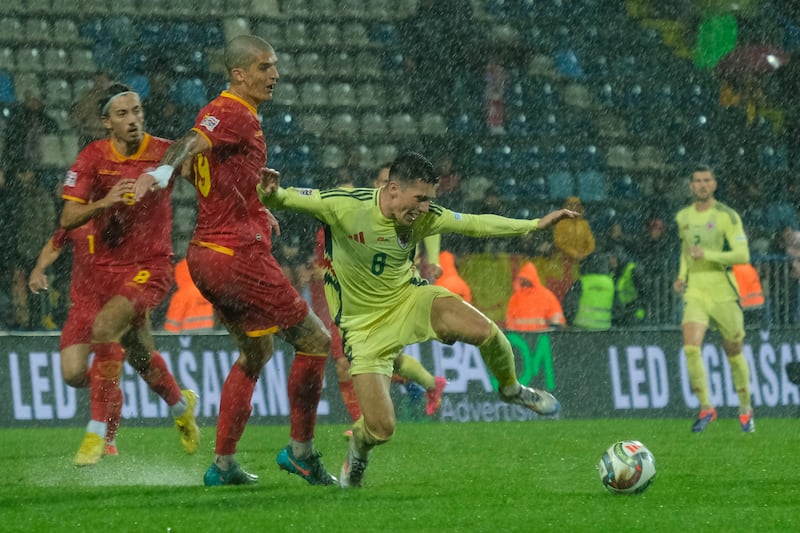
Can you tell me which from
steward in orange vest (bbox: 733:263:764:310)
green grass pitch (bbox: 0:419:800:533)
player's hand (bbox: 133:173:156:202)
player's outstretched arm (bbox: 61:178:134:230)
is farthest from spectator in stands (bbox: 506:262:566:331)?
player's hand (bbox: 133:173:156:202)

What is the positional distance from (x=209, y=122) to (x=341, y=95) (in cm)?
1227

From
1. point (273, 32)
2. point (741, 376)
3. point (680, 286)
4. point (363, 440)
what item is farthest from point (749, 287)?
point (363, 440)

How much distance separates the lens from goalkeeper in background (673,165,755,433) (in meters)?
13.7

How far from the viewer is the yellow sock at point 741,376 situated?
13.8 meters

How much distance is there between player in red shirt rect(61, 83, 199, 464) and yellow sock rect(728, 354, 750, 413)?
5.82m

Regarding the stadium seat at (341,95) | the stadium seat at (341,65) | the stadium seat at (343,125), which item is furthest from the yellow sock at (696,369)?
the stadium seat at (341,65)

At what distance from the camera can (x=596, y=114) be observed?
68.4ft

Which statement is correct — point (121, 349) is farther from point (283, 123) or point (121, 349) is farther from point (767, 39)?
point (767, 39)

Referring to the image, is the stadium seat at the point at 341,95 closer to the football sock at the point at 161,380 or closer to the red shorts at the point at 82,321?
the red shorts at the point at 82,321

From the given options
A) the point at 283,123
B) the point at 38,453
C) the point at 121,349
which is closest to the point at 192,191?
the point at 283,123

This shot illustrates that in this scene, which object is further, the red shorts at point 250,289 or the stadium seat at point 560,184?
the stadium seat at point 560,184

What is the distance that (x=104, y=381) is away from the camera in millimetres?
9438

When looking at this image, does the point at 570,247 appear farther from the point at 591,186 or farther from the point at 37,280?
the point at 37,280

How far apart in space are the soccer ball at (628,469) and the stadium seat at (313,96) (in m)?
12.7
